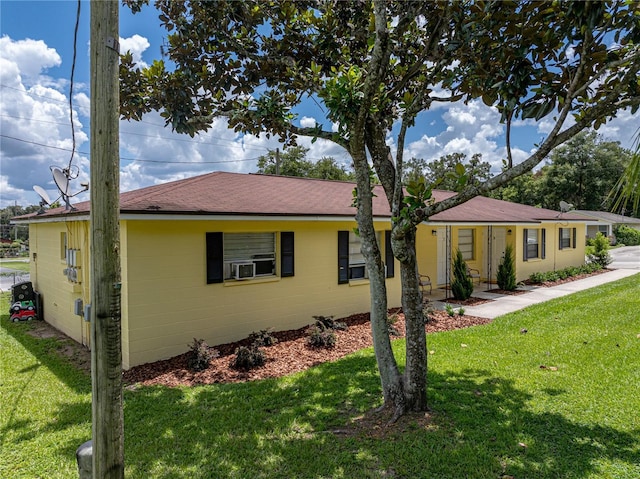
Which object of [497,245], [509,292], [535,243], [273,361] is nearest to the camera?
[273,361]

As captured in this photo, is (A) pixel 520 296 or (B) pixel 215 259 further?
(A) pixel 520 296

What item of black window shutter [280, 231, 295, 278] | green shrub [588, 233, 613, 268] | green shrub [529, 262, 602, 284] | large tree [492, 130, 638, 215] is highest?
large tree [492, 130, 638, 215]

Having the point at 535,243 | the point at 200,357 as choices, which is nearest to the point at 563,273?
the point at 535,243

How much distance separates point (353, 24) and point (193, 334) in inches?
245

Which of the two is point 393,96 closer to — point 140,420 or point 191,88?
point 191,88

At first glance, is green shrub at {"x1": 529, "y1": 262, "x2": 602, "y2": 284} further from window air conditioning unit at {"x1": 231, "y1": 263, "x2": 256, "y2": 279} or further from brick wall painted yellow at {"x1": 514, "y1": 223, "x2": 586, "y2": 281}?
window air conditioning unit at {"x1": 231, "y1": 263, "x2": 256, "y2": 279}

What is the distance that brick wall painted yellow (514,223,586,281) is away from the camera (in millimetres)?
15242

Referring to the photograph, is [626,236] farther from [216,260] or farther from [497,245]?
[216,260]

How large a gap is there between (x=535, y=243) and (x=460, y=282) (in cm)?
665

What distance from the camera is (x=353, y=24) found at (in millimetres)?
6184

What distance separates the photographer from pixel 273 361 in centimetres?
696

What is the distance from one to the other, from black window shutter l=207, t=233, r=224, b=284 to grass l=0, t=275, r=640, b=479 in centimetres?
246

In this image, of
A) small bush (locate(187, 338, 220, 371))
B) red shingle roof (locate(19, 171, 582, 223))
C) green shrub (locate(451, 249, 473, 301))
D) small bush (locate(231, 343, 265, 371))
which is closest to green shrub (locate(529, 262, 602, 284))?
red shingle roof (locate(19, 171, 582, 223))

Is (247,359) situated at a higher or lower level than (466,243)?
lower
